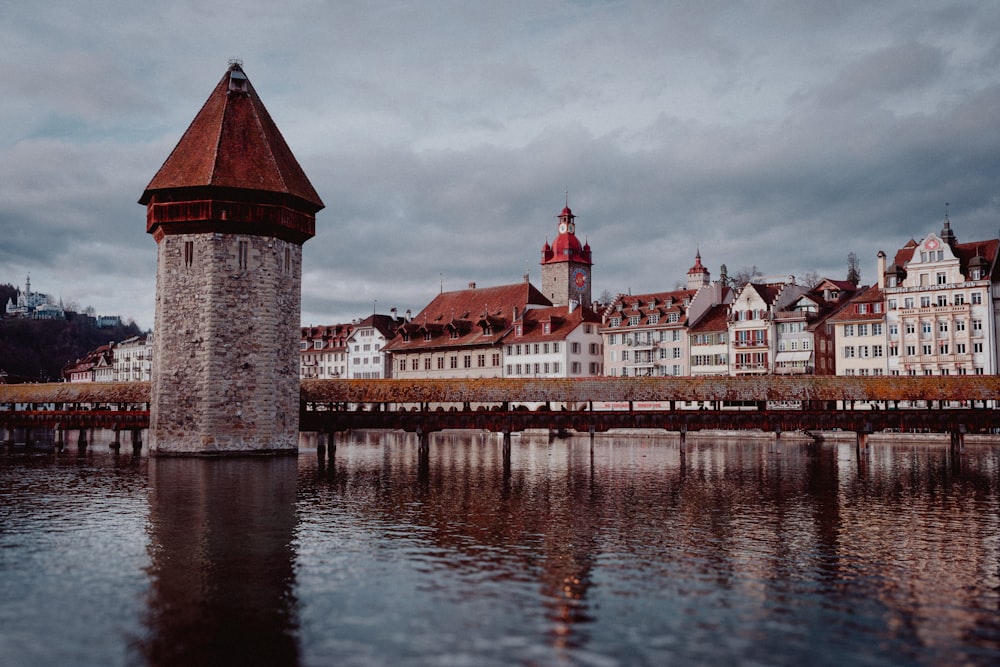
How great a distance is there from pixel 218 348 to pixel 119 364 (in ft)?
349

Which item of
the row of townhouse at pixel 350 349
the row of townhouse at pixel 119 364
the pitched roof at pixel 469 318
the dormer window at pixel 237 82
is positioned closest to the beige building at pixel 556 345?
the pitched roof at pixel 469 318

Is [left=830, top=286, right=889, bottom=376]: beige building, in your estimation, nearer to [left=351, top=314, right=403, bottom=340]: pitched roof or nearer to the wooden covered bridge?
the wooden covered bridge

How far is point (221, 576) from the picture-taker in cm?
1450

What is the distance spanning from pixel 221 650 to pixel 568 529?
9979 millimetres

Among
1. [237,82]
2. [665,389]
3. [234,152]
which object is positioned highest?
[237,82]

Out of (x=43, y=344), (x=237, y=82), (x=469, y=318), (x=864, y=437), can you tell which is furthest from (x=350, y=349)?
(x=43, y=344)

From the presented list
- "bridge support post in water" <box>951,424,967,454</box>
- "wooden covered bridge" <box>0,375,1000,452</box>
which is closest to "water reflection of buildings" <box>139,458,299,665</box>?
"wooden covered bridge" <box>0,375,1000,452</box>

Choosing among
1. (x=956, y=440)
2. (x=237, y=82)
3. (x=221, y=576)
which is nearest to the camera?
(x=221, y=576)

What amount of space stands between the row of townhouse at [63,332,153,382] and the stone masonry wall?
93.0m

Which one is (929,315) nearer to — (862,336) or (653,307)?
(862,336)

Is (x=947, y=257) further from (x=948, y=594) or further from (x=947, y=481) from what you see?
(x=948, y=594)

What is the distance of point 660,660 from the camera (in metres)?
10.3

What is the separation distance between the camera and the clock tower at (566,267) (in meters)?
91.9

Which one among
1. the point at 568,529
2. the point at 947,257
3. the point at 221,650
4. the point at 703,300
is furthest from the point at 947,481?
the point at 703,300
